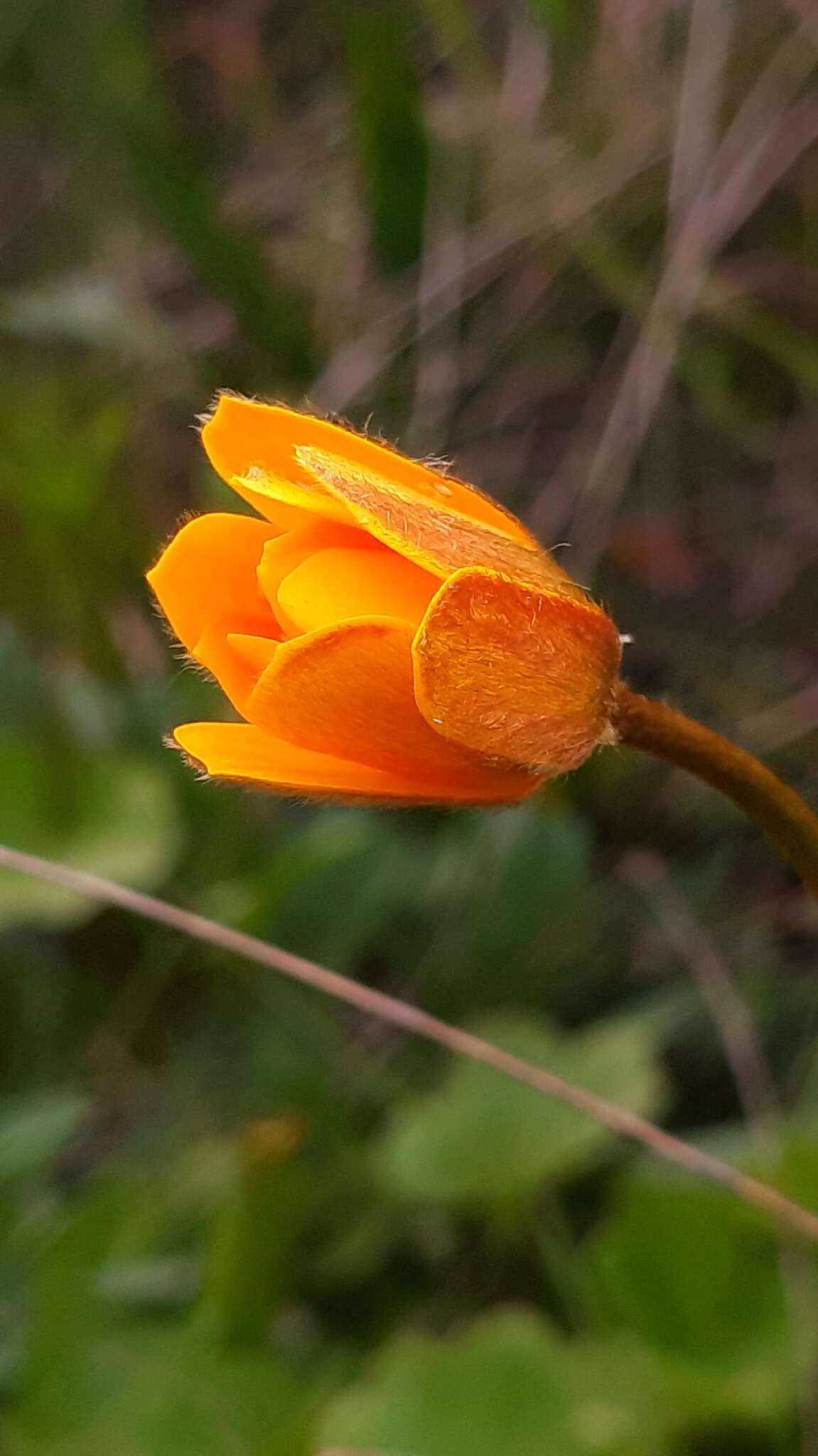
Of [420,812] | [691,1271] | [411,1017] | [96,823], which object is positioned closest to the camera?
[411,1017]

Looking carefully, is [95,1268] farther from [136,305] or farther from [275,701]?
[136,305]

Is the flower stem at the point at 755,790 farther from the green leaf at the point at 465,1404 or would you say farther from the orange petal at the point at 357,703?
the green leaf at the point at 465,1404

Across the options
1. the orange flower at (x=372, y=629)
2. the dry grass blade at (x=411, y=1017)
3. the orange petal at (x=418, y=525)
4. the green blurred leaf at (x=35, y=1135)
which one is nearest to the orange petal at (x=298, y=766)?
the orange flower at (x=372, y=629)

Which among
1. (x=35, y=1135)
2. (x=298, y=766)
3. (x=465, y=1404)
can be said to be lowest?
(x=465, y=1404)

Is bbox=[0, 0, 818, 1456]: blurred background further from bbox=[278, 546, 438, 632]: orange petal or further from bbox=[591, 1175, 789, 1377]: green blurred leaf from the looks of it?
bbox=[278, 546, 438, 632]: orange petal

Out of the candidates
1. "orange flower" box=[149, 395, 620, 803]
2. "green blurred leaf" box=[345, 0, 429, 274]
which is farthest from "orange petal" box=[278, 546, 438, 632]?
"green blurred leaf" box=[345, 0, 429, 274]

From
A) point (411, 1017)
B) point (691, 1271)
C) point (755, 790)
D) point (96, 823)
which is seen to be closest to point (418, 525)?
point (755, 790)

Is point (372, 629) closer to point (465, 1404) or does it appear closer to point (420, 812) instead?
point (465, 1404)
